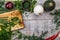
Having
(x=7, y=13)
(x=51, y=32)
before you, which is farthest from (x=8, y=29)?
Result: (x=51, y=32)

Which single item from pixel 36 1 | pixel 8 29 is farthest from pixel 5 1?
pixel 8 29

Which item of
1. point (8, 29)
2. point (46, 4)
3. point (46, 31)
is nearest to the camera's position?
point (8, 29)

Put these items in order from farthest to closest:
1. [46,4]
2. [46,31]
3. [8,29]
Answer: [46,31] < [46,4] < [8,29]

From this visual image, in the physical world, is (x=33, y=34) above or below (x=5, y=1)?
below

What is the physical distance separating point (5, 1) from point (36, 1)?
0.27 m

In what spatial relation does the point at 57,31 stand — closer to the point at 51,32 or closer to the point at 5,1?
the point at 51,32

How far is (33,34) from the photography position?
158cm

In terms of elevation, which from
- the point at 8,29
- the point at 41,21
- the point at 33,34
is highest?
the point at 8,29

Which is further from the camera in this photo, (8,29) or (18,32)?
(18,32)

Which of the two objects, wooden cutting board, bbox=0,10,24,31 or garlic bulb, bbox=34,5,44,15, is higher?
garlic bulb, bbox=34,5,44,15

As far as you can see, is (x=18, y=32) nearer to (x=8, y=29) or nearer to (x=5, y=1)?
→ (x=5, y=1)

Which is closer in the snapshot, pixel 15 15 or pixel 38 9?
pixel 38 9

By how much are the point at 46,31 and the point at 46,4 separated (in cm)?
25

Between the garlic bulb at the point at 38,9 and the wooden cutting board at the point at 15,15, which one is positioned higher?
the garlic bulb at the point at 38,9
